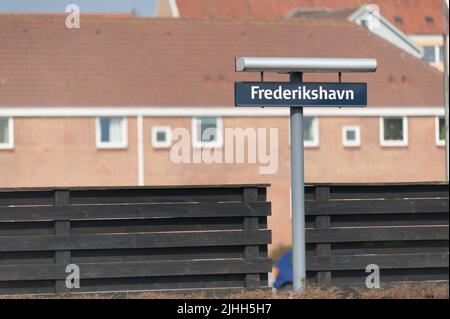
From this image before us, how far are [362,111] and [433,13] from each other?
38.9m

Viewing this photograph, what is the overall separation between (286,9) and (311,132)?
82.6 feet

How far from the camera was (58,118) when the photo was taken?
42.7 m

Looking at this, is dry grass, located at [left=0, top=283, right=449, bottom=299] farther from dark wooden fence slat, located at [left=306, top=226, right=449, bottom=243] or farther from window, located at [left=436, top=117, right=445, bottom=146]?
window, located at [left=436, top=117, right=445, bottom=146]

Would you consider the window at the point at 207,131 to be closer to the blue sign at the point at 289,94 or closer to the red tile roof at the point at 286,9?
the red tile roof at the point at 286,9

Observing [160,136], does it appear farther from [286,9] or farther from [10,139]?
[286,9]

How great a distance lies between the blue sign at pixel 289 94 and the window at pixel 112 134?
3232cm

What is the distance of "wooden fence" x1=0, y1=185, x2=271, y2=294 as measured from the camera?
11.1 meters

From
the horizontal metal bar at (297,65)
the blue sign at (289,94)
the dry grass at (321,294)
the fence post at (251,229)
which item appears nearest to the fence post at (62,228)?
the dry grass at (321,294)

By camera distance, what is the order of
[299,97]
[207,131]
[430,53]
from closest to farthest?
[299,97], [207,131], [430,53]

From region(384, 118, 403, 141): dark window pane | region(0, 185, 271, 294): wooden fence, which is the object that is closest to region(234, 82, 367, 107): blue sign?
region(0, 185, 271, 294): wooden fence

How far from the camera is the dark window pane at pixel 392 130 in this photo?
151 ft

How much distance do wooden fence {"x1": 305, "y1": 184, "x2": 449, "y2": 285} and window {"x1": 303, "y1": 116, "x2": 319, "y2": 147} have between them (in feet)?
109

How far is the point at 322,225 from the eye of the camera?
11.6 meters

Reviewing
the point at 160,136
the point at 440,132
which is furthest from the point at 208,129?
the point at 440,132
